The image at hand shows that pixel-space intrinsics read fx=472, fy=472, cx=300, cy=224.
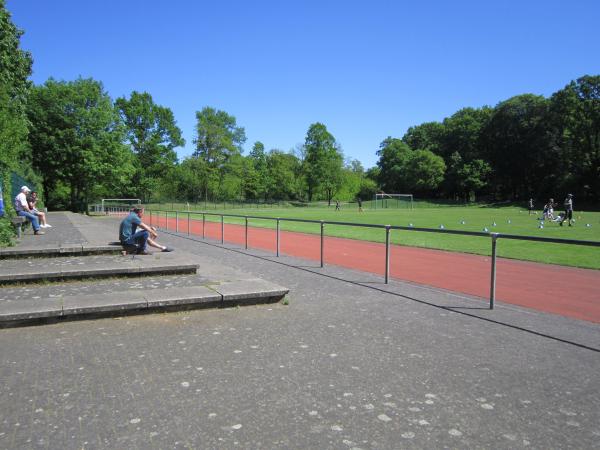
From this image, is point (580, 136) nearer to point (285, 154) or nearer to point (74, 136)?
point (285, 154)

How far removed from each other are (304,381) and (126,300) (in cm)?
320

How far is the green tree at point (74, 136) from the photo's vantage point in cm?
4931

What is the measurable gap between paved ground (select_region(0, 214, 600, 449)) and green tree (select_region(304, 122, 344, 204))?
88.3 m

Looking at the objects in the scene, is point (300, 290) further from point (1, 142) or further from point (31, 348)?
point (1, 142)

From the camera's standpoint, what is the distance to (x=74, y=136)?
49.8 m

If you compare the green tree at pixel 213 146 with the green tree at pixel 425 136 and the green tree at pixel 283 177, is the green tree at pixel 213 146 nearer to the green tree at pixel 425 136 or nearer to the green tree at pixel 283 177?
the green tree at pixel 283 177

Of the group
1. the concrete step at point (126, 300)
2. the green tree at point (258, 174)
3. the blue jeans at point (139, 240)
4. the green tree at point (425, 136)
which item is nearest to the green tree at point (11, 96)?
the blue jeans at point (139, 240)

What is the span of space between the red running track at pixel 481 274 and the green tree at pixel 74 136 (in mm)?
39385

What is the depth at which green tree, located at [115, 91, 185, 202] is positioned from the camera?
69.8m

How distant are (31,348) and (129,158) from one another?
52829 millimetres

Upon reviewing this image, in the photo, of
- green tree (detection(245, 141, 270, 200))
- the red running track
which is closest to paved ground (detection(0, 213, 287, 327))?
the red running track

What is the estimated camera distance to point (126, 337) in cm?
516

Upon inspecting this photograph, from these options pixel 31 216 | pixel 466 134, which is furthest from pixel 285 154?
pixel 31 216

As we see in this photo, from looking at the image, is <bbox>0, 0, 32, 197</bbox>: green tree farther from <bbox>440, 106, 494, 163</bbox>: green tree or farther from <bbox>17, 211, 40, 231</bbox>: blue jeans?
<bbox>440, 106, 494, 163</bbox>: green tree
